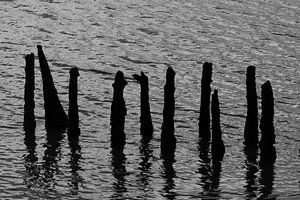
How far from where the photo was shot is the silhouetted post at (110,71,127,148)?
36.0 meters

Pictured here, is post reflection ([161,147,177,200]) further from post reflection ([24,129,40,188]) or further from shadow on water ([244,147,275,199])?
post reflection ([24,129,40,188])

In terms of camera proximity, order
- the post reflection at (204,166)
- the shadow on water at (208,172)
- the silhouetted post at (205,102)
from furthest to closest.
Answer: the silhouetted post at (205,102), the post reflection at (204,166), the shadow on water at (208,172)

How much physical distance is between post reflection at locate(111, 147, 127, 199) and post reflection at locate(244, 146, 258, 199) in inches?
173

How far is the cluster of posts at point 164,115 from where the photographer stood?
35.8 metres

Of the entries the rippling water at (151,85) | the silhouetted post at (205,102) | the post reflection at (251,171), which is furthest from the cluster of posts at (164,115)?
the rippling water at (151,85)

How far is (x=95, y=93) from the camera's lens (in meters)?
48.0

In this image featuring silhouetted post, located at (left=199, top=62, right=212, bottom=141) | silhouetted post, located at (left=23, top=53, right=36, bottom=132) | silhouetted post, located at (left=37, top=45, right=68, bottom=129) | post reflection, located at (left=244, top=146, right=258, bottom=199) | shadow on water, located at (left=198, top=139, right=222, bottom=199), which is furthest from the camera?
silhouetted post, located at (left=37, top=45, right=68, bottom=129)

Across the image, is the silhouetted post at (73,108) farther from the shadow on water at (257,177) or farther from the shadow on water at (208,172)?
the shadow on water at (257,177)

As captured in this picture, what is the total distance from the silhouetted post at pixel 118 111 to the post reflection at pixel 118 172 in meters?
0.47

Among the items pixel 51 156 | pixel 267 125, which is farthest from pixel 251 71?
pixel 51 156

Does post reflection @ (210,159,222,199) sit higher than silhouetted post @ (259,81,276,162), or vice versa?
silhouetted post @ (259,81,276,162)

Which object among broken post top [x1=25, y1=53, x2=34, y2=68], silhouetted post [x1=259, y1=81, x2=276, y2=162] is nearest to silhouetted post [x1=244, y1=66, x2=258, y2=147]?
silhouetted post [x1=259, y1=81, x2=276, y2=162]

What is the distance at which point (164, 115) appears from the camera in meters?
36.4

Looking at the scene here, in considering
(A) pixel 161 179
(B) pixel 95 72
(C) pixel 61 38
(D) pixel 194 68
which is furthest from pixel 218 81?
(A) pixel 161 179
